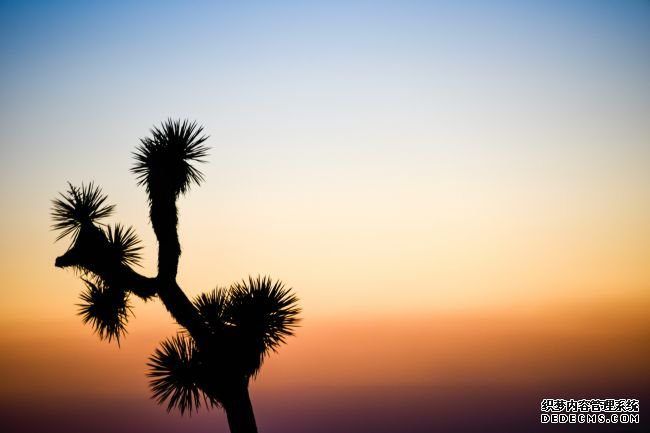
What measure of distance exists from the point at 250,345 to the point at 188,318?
1279mm

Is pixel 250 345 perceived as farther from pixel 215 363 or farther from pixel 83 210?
pixel 83 210

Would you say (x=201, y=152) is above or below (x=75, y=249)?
above

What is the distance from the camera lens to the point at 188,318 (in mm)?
12367

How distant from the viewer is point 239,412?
39.5 ft

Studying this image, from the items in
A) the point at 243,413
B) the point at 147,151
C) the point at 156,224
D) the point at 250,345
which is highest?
the point at 147,151

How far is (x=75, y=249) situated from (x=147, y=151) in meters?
2.64

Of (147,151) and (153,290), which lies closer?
(153,290)

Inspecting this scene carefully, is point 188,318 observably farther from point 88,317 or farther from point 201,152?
point 201,152

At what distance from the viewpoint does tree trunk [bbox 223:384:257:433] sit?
471 inches

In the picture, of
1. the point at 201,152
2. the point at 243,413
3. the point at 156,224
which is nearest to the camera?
the point at 243,413

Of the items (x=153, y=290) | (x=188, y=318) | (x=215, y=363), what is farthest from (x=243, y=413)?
(x=153, y=290)

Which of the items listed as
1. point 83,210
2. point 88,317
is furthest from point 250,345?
point 83,210

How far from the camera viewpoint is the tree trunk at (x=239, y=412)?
11961mm

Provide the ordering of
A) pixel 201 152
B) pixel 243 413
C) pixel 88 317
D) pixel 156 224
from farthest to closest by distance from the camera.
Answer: pixel 201 152 → pixel 88 317 → pixel 156 224 → pixel 243 413
